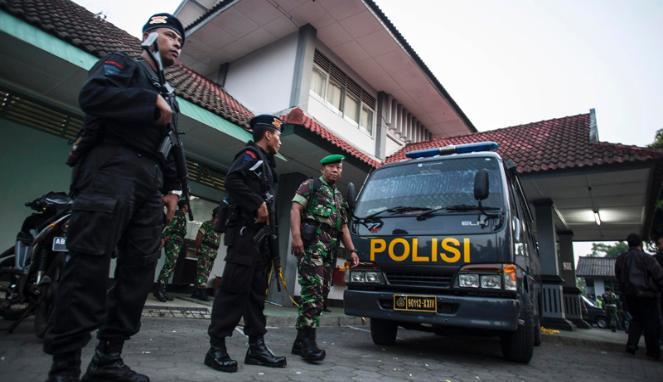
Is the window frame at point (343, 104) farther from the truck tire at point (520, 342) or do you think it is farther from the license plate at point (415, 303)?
the truck tire at point (520, 342)

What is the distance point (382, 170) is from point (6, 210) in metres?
5.62

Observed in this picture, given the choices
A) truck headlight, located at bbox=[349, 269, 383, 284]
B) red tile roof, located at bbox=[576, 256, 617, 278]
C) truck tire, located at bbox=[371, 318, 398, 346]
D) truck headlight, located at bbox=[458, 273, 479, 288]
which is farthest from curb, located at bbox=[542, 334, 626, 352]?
red tile roof, located at bbox=[576, 256, 617, 278]

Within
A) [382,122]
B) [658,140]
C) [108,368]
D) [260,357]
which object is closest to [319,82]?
[382,122]

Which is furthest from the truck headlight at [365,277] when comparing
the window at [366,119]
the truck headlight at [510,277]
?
the window at [366,119]

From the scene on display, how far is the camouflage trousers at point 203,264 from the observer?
259 inches

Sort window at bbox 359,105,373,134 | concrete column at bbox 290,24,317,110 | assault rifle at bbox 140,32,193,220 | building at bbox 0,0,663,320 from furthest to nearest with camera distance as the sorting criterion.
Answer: window at bbox 359,105,373,134 → concrete column at bbox 290,24,317,110 → building at bbox 0,0,663,320 → assault rifle at bbox 140,32,193,220

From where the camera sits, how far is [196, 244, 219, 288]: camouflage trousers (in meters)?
6.58

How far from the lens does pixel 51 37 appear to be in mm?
4680

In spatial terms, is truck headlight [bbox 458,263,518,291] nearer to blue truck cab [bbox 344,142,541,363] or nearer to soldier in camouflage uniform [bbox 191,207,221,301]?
blue truck cab [bbox 344,142,541,363]

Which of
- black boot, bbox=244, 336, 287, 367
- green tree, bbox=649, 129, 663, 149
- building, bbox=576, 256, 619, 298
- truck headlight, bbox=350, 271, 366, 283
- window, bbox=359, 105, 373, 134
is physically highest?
green tree, bbox=649, 129, 663, 149

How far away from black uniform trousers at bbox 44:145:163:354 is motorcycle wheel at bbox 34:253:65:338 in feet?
4.61

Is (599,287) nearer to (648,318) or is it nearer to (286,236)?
(648,318)

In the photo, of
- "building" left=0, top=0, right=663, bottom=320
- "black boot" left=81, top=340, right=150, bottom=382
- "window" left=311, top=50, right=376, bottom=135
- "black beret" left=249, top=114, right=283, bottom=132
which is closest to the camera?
"black boot" left=81, top=340, right=150, bottom=382

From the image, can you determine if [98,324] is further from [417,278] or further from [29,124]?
[29,124]
